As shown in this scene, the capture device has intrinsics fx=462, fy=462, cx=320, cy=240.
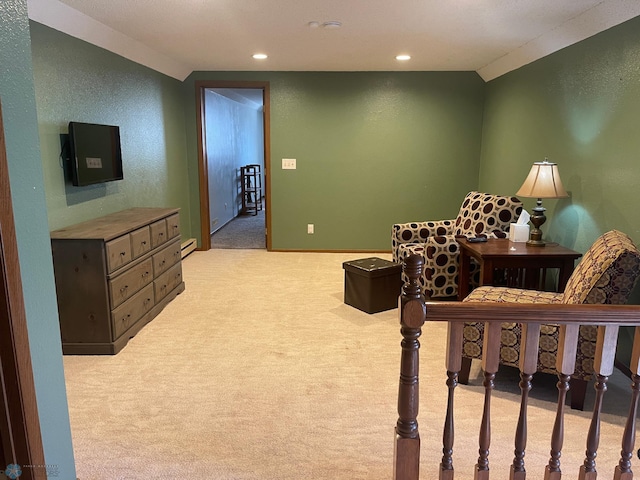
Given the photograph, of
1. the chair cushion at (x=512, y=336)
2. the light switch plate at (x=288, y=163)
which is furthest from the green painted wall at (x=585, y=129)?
the light switch plate at (x=288, y=163)

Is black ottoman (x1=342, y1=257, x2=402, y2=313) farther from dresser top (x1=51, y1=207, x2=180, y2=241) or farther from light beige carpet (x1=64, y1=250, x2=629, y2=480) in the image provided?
dresser top (x1=51, y1=207, x2=180, y2=241)

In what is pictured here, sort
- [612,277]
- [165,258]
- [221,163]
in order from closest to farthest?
Answer: 1. [612,277]
2. [165,258]
3. [221,163]

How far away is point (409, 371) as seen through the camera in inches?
59.6

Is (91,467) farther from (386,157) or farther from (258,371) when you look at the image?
(386,157)

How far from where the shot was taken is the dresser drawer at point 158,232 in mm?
3689

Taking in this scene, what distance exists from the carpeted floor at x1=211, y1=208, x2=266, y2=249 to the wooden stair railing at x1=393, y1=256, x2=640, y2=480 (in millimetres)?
4934

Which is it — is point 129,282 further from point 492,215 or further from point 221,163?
point 221,163

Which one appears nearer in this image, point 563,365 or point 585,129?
point 563,365

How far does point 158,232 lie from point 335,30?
2.16 metres

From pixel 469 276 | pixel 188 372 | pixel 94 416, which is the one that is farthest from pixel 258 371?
pixel 469 276

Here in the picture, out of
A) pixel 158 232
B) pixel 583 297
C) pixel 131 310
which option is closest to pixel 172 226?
pixel 158 232

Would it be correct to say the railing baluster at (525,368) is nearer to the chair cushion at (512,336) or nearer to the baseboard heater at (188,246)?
the chair cushion at (512,336)

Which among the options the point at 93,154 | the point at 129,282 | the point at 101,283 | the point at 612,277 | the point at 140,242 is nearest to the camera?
the point at 612,277

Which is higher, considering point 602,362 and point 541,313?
point 541,313
